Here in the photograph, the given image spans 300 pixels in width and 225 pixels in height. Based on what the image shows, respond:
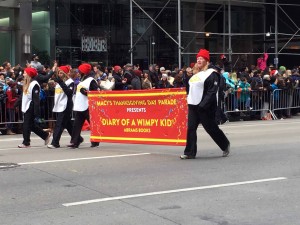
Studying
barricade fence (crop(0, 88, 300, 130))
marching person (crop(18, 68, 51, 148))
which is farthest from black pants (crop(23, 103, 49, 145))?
barricade fence (crop(0, 88, 300, 130))

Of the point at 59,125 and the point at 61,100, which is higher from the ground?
the point at 61,100

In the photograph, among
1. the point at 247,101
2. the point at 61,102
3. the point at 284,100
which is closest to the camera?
the point at 61,102

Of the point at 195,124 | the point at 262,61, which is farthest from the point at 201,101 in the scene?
the point at 262,61

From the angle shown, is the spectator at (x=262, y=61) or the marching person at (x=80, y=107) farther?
the spectator at (x=262, y=61)

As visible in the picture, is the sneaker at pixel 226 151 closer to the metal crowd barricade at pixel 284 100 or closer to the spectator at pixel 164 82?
the spectator at pixel 164 82

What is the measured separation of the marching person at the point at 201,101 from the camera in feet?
31.9

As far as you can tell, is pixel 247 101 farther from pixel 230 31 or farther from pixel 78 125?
pixel 78 125

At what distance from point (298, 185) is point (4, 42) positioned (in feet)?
58.1

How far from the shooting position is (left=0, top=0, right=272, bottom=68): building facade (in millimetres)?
22875

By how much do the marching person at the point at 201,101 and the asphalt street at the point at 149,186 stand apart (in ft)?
1.50

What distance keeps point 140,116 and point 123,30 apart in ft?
47.6

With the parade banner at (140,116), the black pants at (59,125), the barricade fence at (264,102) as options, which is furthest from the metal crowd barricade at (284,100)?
the black pants at (59,125)

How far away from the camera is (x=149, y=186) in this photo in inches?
302

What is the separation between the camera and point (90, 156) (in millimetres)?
10375
